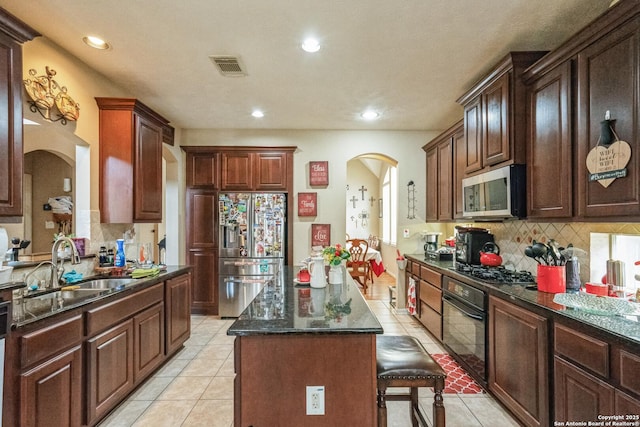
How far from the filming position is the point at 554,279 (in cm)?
209

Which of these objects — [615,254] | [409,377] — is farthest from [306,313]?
[615,254]

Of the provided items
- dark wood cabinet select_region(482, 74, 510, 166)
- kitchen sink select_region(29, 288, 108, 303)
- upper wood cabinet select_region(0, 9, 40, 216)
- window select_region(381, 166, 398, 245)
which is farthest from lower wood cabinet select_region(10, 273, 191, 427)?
window select_region(381, 166, 398, 245)

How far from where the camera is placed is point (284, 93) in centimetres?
332

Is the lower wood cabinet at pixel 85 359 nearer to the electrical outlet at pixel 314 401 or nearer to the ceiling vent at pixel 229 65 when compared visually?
the electrical outlet at pixel 314 401

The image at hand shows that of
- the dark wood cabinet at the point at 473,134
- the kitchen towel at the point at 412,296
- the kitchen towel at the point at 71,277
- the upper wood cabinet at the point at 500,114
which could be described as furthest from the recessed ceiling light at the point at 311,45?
the kitchen towel at the point at 412,296

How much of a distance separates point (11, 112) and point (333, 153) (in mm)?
3540

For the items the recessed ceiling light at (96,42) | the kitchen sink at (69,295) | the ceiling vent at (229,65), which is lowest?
the kitchen sink at (69,295)

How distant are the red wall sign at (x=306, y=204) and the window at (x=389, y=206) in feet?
10.4

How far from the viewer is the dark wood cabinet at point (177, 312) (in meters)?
2.93

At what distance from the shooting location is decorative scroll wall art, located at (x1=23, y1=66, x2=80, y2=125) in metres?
2.20

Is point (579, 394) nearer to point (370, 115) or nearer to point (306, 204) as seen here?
point (370, 115)

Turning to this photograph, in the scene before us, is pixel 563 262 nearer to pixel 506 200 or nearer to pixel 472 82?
pixel 506 200

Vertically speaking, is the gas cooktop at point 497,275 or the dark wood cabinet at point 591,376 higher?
the gas cooktop at point 497,275

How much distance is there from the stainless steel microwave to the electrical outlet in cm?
198
